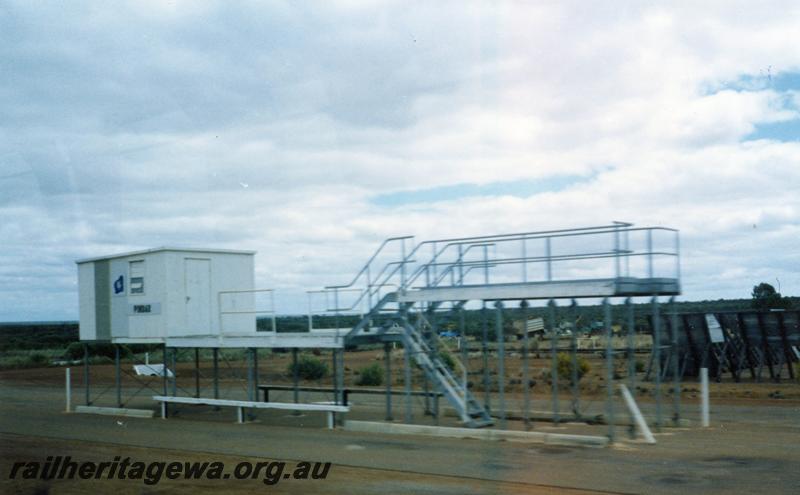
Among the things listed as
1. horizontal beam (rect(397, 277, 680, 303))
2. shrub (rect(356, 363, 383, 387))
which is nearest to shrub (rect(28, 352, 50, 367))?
shrub (rect(356, 363, 383, 387))

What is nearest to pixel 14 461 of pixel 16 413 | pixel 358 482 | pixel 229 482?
pixel 229 482

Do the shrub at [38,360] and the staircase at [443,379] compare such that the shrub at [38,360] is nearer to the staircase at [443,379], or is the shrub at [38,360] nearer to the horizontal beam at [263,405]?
the horizontal beam at [263,405]

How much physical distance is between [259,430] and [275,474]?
7205 millimetres

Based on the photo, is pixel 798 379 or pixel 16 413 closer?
pixel 16 413

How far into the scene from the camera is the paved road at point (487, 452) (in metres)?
13.2

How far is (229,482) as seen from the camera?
544 inches

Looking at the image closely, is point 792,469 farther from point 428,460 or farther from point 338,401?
point 338,401

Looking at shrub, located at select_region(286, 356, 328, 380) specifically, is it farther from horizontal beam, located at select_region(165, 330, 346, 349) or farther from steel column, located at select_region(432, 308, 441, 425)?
steel column, located at select_region(432, 308, 441, 425)

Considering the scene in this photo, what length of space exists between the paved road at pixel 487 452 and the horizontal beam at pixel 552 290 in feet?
10.3

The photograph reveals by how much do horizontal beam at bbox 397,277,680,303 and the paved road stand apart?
315 cm

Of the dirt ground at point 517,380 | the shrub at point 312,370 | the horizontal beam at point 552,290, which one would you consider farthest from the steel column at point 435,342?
the shrub at point 312,370

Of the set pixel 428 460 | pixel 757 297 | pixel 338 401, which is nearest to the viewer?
pixel 428 460

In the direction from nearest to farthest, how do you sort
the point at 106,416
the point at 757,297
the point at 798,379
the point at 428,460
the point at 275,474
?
the point at 275,474 < the point at 428,460 < the point at 106,416 < the point at 798,379 < the point at 757,297

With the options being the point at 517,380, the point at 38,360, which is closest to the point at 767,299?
the point at 517,380
